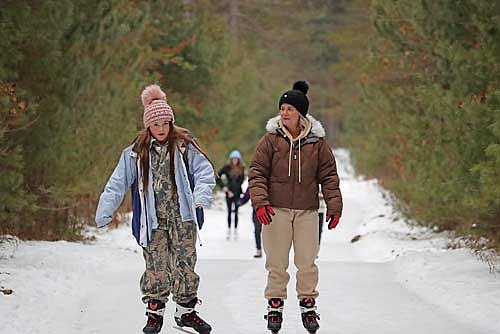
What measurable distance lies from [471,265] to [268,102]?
4028 cm

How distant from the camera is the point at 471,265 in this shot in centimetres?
1059

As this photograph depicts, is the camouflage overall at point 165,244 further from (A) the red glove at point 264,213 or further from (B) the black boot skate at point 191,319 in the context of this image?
(A) the red glove at point 264,213

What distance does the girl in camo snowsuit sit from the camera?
278 inches

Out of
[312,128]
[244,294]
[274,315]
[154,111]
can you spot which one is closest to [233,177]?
[244,294]

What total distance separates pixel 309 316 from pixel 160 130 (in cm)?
199

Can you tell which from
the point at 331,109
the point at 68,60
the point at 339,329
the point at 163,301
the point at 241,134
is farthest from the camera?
the point at 331,109

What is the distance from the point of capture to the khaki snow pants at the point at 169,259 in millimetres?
7125

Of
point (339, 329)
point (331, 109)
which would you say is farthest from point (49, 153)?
point (331, 109)

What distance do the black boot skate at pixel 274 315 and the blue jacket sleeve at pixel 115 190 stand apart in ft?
5.12

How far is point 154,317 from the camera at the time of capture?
23.5 feet

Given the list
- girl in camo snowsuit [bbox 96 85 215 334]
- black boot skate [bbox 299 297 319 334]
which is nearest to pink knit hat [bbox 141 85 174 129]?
girl in camo snowsuit [bbox 96 85 215 334]

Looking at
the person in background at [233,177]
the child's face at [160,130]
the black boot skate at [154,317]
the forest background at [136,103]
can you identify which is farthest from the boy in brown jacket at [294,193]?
the person in background at [233,177]

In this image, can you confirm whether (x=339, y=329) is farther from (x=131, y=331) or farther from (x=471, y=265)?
(x=471, y=265)

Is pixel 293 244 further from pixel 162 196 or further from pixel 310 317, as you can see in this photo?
pixel 162 196
